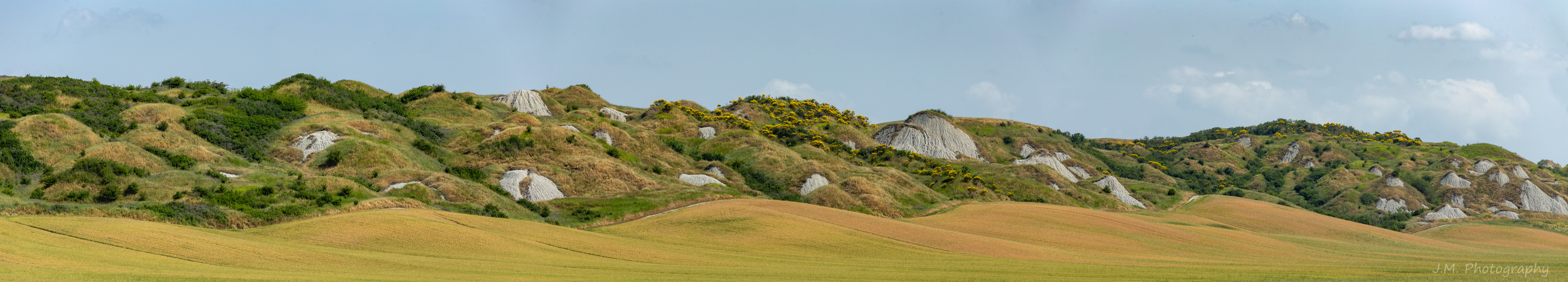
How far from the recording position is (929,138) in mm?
106188

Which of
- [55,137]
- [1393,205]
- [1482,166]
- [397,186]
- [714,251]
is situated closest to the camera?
[714,251]

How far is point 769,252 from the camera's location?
1116 inches

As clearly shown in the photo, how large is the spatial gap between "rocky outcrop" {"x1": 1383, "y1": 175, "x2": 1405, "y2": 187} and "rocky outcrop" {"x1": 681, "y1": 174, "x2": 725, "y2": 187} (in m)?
82.7

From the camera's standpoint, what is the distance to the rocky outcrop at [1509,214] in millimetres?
76250

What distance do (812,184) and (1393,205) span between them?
68.9m

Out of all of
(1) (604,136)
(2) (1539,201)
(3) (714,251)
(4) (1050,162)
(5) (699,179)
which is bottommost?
(3) (714,251)

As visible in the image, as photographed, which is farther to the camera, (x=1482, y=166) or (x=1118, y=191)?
(x=1482, y=166)

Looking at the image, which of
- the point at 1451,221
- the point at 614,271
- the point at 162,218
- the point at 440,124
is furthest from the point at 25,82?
the point at 1451,221

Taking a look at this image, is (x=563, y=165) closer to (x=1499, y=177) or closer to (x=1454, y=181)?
(x=1454, y=181)

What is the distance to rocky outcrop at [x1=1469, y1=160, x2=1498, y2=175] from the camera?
9806cm

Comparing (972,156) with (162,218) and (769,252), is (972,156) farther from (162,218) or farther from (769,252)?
(162,218)

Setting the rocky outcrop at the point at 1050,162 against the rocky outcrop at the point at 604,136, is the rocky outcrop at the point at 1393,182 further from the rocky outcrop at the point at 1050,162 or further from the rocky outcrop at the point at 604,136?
the rocky outcrop at the point at 604,136

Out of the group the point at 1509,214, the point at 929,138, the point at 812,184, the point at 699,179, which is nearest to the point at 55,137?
the point at 699,179

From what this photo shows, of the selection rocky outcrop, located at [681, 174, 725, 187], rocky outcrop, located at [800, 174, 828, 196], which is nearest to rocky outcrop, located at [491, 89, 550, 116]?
rocky outcrop, located at [681, 174, 725, 187]
